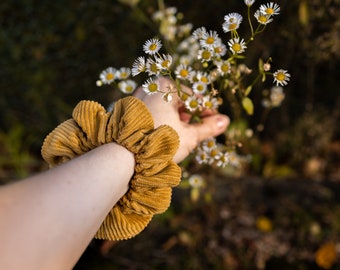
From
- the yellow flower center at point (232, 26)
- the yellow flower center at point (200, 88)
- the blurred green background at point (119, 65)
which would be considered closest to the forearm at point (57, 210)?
the yellow flower center at point (200, 88)

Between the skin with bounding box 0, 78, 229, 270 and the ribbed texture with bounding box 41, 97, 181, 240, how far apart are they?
0.03 meters

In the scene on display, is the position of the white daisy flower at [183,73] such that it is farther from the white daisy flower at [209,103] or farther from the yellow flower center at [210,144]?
the yellow flower center at [210,144]

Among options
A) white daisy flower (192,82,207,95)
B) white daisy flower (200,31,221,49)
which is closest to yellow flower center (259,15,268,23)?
white daisy flower (200,31,221,49)

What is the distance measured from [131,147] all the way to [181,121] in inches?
9.9

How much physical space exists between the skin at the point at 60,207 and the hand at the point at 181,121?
21cm

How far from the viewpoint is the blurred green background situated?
175cm

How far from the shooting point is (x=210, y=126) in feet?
4.14

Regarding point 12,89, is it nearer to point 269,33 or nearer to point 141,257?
point 141,257

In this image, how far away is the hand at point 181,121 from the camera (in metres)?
1.18

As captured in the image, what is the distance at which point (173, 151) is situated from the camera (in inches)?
41.3

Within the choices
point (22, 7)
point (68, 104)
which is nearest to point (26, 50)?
point (22, 7)

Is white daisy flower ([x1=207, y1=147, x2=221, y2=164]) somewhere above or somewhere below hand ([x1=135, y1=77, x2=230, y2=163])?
below

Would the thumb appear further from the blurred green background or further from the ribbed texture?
the blurred green background

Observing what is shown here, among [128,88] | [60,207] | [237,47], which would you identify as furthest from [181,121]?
[60,207]
